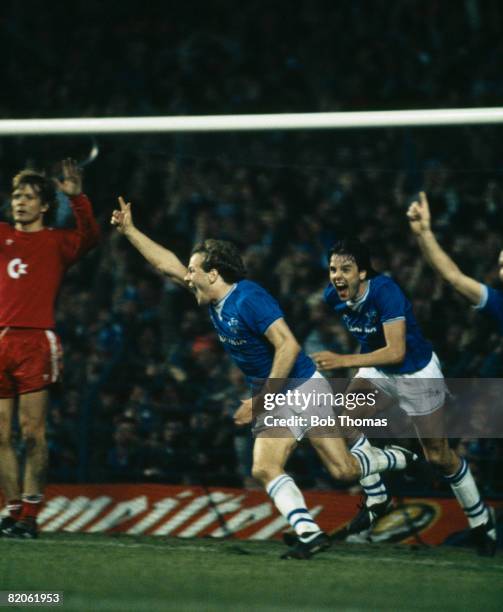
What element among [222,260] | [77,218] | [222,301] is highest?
[77,218]

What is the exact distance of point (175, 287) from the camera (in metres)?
7.68

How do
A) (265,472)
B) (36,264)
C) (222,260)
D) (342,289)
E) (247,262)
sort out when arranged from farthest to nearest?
1. (247,262)
2. (342,289)
3. (36,264)
4. (222,260)
5. (265,472)

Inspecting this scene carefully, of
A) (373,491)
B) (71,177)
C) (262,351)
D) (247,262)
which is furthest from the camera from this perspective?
(247,262)

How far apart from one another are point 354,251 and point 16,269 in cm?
182

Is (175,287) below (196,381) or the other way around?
the other way around

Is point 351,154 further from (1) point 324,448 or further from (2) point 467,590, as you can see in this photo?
(2) point 467,590

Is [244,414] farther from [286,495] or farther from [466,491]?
[466,491]

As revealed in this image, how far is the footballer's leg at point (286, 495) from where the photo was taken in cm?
561

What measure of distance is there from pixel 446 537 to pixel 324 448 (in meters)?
1.46

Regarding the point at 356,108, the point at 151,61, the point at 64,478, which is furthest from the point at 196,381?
the point at 151,61

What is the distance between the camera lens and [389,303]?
6.28m

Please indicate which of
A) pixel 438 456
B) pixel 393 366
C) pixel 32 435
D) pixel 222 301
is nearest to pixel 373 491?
pixel 438 456

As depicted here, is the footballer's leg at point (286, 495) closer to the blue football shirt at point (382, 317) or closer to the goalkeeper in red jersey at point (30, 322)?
the blue football shirt at point (382, 317)

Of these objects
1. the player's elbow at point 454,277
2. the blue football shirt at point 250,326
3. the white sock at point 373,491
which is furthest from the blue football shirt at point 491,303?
the white sock at point 373,491
